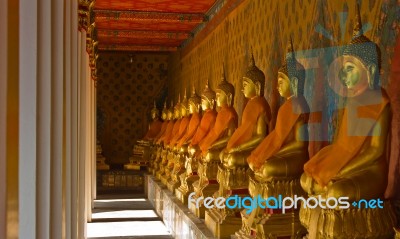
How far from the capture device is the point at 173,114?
10.8 meters

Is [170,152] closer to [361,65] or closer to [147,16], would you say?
[147,16]

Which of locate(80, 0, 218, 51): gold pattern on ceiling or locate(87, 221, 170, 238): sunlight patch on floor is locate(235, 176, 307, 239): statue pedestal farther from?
locate(80, 0, 218, 51): gold pattern on ceiling

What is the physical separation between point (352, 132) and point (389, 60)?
21.9 inches

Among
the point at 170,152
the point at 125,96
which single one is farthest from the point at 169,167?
the point at 125,96

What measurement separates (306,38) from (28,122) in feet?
10.7

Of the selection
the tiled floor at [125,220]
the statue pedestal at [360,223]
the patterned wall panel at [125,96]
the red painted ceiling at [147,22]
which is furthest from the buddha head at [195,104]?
the patterned wall panel at [125,96]

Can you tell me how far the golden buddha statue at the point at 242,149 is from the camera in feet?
16.1

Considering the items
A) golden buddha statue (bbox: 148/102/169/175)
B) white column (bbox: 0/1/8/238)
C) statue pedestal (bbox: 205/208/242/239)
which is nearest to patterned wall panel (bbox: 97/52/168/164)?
golden buddha statue (bbox: 148/102/169/175)

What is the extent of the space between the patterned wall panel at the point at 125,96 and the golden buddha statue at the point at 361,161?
11.8 meters

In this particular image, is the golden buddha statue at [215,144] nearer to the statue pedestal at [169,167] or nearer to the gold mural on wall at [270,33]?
the gold mural on wall at [270,33]

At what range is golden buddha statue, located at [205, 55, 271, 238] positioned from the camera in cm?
492

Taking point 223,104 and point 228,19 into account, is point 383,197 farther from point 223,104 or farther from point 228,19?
point 228,19

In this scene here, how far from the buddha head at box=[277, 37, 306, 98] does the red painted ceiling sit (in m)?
4.20

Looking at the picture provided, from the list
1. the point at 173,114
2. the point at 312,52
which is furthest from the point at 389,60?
the point at 173,114
